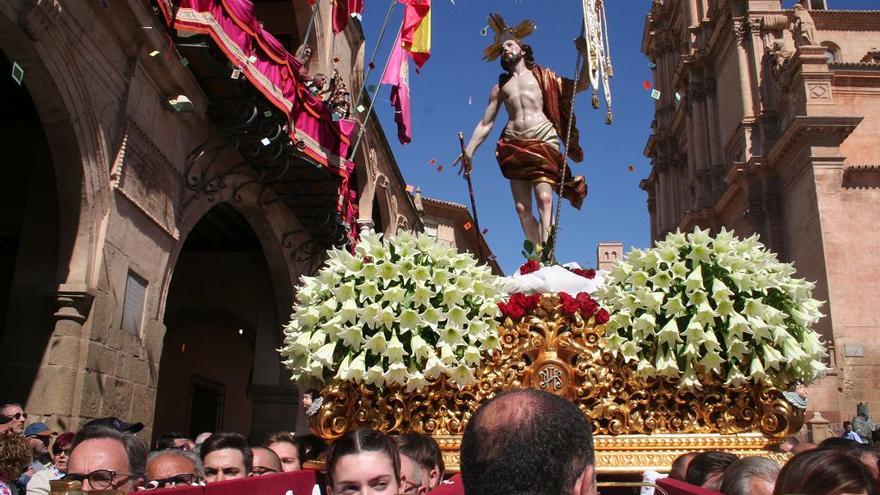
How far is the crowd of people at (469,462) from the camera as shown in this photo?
1.69m

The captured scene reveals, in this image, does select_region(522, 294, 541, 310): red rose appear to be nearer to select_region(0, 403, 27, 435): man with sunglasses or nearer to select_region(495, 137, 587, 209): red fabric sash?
select_region(495, 137, 587, 209): red fabric sash

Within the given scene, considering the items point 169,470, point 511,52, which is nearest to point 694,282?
point 169,470

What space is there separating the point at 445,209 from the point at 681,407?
41560 mm

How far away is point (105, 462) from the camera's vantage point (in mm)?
3344

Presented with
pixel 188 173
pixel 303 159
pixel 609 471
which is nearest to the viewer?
pixel 609 471

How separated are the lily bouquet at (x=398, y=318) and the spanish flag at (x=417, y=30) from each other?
10292mm

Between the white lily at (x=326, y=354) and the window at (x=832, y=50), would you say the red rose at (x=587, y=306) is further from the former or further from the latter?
the window at (x=832, y=50)

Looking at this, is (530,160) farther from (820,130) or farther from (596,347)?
(820,130)

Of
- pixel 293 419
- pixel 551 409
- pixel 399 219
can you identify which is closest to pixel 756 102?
pixel 399 219

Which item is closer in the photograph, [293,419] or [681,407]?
[681,407]

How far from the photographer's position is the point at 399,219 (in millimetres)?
21297

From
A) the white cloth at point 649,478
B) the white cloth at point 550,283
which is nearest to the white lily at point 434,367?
the white cloth at point 550,283

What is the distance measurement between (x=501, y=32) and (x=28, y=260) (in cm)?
591

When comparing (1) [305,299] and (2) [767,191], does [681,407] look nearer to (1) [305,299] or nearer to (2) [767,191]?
(1) [305,299]
